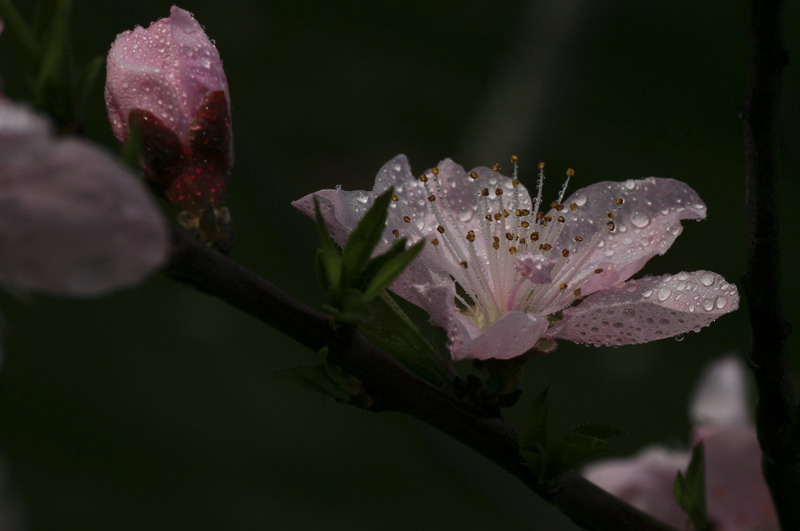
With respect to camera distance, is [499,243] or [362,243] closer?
[362,243]

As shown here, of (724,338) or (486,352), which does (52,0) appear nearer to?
(486,352)

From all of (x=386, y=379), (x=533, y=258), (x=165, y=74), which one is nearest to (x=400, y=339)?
(x=386, y=379)

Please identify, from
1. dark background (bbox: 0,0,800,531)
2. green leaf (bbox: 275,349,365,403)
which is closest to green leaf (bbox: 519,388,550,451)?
green leaf (bbox: 275,349,365,403)

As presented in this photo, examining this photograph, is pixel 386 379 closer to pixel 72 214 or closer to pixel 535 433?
pixel 535 433

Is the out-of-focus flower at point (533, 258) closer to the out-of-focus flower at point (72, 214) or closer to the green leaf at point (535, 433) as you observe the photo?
the green leaf at point (535, 433)

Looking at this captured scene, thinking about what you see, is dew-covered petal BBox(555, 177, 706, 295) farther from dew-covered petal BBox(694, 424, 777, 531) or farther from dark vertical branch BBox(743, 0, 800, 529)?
dew-covered petal BBox(694, 424, 777, 531)
